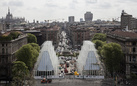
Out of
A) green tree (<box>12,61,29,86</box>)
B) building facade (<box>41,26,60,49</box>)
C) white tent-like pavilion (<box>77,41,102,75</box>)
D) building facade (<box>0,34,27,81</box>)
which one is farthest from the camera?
building facade (<box>41,26,60,49</box>)

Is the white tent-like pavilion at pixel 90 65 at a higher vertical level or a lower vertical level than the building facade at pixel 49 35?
lower

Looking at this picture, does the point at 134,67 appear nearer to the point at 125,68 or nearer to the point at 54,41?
the point at 125,68

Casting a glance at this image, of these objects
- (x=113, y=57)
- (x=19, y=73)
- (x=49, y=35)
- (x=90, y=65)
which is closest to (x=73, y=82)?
(x=90, y=65)

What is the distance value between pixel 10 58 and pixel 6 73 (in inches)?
237

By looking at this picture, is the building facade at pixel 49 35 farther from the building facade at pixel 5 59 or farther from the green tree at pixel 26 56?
the building facade at pixel 5 59

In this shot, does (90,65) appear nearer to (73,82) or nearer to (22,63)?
(73,82)

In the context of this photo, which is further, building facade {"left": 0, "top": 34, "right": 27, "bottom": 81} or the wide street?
building facade {"left": 0, "top": 34, "right": 27, "bottom": 81}

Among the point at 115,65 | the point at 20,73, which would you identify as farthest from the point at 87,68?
the point at 20,73

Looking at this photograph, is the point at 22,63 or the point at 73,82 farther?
the point at 73,82

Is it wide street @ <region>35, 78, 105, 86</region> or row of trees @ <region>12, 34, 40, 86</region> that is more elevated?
row of trees @ <region>12, 34, 40, 86</region>

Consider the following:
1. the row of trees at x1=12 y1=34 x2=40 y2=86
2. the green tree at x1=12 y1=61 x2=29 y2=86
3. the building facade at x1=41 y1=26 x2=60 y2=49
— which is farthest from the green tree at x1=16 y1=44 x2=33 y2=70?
the building facade at x1=41 y1=26 x2=60 y2=49

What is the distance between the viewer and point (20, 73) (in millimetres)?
68375

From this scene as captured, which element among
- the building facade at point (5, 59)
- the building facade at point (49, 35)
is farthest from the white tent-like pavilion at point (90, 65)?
the building facade at point (49, 35)

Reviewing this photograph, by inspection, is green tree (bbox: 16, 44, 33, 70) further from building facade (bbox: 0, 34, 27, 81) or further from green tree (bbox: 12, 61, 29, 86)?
green tree (bbox: 12, 61, 29, 86)
